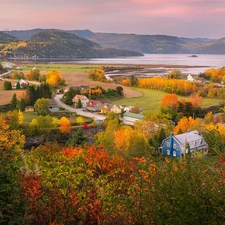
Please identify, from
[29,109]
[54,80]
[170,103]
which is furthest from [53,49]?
[170,103]

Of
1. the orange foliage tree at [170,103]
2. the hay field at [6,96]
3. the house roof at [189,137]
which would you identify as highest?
the house roof at [189,137]

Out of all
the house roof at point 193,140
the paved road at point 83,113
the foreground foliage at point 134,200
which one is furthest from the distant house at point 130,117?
the foreground foliage at point 134,200

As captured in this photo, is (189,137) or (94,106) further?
(94,106)

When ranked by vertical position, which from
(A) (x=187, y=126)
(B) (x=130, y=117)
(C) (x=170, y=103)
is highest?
(A) (x=187, y=126)

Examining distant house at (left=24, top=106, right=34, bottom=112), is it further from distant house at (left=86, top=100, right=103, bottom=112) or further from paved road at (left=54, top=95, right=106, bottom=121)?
distant house at (left=86, top=100, right=103, bottom=112)

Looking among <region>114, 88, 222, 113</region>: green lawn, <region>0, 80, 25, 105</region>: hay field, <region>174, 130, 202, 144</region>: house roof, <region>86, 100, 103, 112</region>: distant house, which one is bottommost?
<region>114, 88, 222, 113</region>: green lawn

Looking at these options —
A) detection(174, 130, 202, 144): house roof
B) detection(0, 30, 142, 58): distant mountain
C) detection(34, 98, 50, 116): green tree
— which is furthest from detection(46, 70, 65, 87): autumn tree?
detection(0, 30, 142, 58): distant mountain

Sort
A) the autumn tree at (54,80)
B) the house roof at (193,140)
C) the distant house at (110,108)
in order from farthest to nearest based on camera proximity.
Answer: the autumn tree at (54,80) → the distant house at (110,108) → the house roof at (193,140)

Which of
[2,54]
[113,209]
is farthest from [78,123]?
[2,54]

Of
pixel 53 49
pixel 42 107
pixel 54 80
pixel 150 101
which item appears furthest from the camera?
pixel 53 49

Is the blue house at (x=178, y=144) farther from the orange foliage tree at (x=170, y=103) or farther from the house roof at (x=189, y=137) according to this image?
the orange foliage tree at (x=170, y=103)

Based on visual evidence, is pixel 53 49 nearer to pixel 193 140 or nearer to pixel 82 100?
pixel 82 100

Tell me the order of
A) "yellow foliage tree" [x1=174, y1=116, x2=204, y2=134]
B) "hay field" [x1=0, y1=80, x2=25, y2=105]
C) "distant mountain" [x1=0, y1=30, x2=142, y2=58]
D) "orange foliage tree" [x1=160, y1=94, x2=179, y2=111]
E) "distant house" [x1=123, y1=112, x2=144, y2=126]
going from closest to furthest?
"yellow foliage tree" [x1=174, y1=116, x2=204, y2=134], "distant house" [x1=123, y1=112, x2=144, y2=126], "orange foliage tree" [x1=160, y1=94, x2=179, y2=111], "hay field" [x1=0, y1=80, x2=25, y2=105], "distant mountain" [x1=0, y1=30, x2=142, y2=58]
